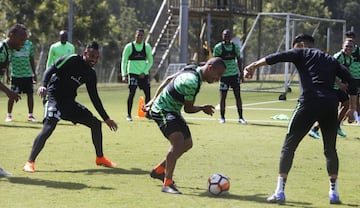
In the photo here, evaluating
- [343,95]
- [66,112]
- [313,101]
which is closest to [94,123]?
[66,112]

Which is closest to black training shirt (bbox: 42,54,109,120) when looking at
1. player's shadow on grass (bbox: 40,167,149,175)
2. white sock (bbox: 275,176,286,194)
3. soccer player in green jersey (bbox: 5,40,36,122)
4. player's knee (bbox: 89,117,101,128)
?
player's knee (bbox: 89,117,101,128)

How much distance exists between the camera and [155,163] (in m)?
11.0

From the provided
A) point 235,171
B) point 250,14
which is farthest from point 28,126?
point 250,14

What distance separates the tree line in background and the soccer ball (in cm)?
2961

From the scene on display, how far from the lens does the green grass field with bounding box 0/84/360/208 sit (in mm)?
8305

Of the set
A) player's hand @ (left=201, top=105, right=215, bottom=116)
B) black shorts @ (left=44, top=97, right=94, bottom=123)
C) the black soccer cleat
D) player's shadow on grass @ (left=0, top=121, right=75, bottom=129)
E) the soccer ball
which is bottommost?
player's shadow on grass @ (left=0, top=121, right=75, bottom=129)

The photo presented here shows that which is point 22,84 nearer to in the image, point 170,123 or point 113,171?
point 113,171

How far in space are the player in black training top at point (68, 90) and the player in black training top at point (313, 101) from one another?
8.85ft

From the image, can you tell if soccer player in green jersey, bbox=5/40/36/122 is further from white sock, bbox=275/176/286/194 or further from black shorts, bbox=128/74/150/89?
white sock, bbox=275/176/286/194

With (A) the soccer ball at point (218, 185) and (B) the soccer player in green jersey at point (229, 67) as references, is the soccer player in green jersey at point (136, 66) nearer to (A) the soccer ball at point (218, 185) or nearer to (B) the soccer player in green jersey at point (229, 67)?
(B) the soccer player in green jersey at point (229, 67)

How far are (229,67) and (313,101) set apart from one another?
28.2 ft

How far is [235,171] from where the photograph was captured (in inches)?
405

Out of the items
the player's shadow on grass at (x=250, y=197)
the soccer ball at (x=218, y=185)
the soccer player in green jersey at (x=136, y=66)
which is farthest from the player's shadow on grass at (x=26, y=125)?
the soccer ball at (x=218, y=185)

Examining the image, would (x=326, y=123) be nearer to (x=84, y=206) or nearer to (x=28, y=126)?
(x=84, y=206)
